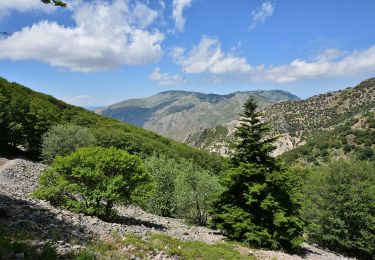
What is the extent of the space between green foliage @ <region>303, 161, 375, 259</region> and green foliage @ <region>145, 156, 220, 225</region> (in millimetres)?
11000

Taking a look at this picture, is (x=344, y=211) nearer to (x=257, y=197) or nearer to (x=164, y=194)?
(x=257, y=197)

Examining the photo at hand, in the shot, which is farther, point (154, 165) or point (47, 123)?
point (47, 123)

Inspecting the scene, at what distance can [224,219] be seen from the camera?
2831cm

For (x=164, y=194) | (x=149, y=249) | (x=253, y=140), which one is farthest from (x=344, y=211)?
(x=149, y=249)

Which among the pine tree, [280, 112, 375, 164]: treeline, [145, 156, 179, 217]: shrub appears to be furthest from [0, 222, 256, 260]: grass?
[280, 112, 375, 164]: treeline

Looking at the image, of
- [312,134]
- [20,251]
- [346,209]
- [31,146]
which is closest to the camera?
[20,251]

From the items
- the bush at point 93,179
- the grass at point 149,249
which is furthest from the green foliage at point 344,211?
the bush at point 93,179

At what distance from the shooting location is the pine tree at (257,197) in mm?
26250

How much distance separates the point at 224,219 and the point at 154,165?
62.0 feet

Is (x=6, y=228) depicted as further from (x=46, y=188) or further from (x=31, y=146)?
(x=31, y=146)

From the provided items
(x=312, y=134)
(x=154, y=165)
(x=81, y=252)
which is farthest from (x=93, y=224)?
(x=312, y=134)

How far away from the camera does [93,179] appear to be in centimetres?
2359

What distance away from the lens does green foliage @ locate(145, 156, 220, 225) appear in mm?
39594

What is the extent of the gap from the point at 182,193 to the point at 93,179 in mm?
16944
